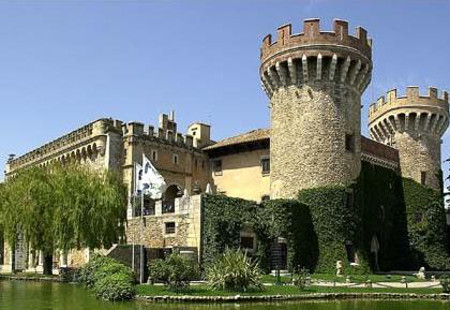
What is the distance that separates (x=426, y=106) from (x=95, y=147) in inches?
1050

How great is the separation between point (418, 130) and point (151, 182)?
83.2ft

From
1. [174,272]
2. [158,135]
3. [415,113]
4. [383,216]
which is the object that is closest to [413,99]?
[415,113]

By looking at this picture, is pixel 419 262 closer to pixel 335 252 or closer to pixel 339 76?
pixel 335 252

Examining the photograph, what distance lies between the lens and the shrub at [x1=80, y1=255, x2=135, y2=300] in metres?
24.5

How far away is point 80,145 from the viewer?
48438mm

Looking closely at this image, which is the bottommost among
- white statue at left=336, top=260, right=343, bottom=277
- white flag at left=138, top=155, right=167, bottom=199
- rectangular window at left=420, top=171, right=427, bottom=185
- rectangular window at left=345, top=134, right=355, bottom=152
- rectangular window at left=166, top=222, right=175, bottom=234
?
white statue at left=336, top=260, right=343, bottom=277

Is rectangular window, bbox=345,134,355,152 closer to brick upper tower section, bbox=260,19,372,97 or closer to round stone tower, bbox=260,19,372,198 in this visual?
round stone tower, bbox=260,19,372,198

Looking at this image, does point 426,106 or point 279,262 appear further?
point 426,106

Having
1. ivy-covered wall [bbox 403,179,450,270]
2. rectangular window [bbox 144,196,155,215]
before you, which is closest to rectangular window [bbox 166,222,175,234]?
rectangular window [bbox 144,196,155,215]

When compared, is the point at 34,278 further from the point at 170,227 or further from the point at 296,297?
the point at 296,297

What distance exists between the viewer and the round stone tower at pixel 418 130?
48281mm

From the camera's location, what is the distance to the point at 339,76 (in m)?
39.6

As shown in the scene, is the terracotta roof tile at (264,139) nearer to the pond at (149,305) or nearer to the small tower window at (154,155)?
Result: the small tower window at (154,155)

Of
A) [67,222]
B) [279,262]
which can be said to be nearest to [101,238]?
[67,222]
